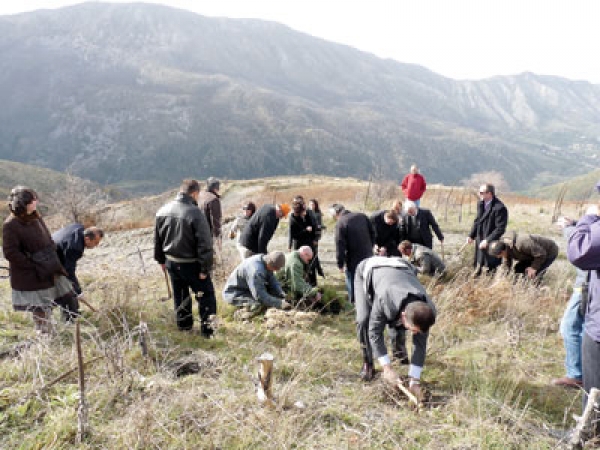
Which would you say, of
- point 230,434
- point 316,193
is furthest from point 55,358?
point 316,193

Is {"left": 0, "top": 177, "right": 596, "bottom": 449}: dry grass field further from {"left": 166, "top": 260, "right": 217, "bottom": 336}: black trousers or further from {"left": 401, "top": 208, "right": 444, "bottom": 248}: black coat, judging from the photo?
{"left": 401, "top": 208, "right": 444, "bottom": 248}: black coat

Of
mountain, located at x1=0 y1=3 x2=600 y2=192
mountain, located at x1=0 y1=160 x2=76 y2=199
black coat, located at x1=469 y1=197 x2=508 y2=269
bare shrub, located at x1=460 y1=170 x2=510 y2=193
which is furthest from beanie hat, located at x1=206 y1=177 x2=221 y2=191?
mountain, located at x1=0 y1=3 x2=600 y2=192

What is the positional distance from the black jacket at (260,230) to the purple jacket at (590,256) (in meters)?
4.12

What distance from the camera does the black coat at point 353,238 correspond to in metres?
5.79

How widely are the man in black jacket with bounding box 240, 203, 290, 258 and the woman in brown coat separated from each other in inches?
105

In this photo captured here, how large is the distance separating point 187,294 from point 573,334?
3.98 meters

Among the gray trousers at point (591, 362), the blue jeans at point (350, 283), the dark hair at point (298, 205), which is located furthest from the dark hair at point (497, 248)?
the gray trousers at point (591, 362)

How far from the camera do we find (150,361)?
3809 millimetres

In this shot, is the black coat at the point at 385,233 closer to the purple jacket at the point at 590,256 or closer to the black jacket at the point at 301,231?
the black jacket at the point at 301,231

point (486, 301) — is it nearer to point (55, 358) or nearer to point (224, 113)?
point (55, 358)

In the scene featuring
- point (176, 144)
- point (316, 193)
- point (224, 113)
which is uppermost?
point (224, 113)

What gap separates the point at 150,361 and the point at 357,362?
2.00 metres

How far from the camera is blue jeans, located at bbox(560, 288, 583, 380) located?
3709 mm

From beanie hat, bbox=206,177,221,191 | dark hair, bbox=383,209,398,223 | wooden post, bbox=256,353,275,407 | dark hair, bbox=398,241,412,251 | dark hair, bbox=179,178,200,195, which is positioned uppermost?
dark hair, bbox=179,178,200,195
